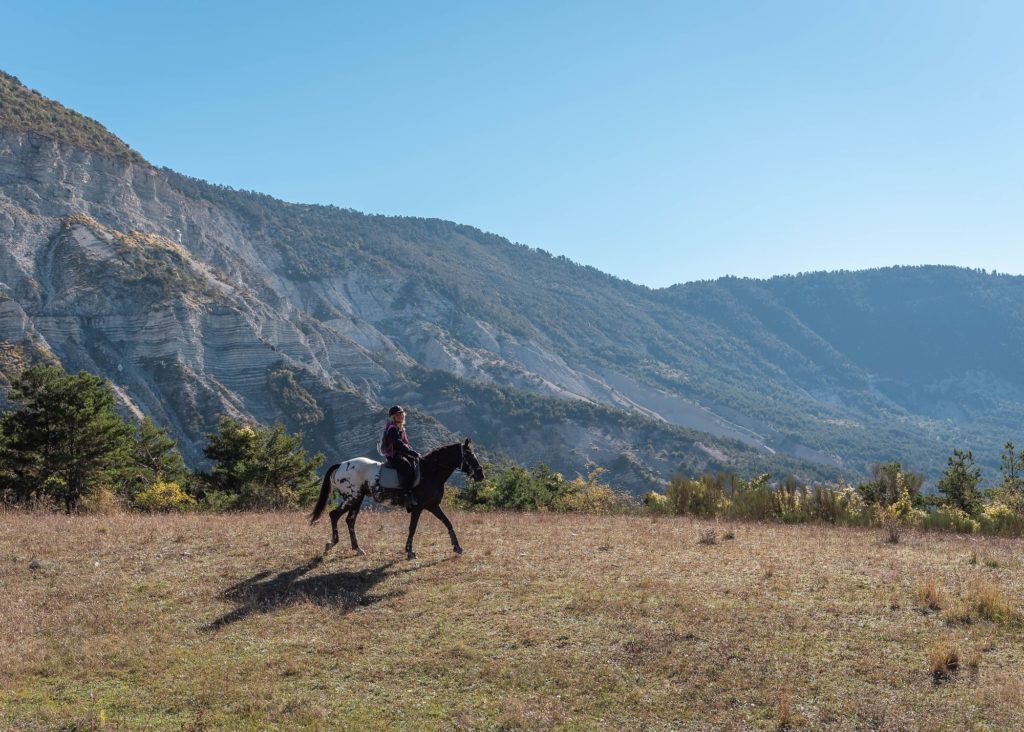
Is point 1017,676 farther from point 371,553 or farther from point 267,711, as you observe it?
point 371,553

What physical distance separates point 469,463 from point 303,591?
4.05 metres

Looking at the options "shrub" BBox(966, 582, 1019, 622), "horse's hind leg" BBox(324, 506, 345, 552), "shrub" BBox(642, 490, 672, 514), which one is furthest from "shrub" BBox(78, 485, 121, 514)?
"shrub" BBox(966, 582, 1019, 622)

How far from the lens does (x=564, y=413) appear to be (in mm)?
163750

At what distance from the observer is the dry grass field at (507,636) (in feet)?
24.6

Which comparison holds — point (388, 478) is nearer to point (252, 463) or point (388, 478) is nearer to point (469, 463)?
point (469, 463)

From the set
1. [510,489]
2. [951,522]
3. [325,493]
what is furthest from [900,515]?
[325,493]

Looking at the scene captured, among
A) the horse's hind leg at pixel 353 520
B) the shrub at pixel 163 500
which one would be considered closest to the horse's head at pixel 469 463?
the horse's hind leg at pixel 353 520

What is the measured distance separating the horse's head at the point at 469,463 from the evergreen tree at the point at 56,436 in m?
17.5

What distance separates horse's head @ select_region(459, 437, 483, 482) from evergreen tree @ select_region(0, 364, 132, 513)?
1748 cm

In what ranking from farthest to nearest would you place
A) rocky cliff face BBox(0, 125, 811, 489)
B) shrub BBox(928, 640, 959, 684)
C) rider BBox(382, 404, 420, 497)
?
rocky cliff face BBox(0, 125, 811, 489) < rider BBox(382, 404, 420, 497) < shrub BBox(928, 640, 959, 684)

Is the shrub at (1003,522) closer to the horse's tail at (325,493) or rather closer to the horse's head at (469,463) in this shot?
the horse's head at (469,463)

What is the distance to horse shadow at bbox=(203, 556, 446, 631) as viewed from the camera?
1080 cm

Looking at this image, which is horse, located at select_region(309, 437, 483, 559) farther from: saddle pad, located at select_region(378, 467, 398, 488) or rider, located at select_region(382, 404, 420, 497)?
rider, located at select_region(382, 404, 420, 497)

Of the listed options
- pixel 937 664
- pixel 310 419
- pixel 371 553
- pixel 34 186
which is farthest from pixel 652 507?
pixel 34 186
